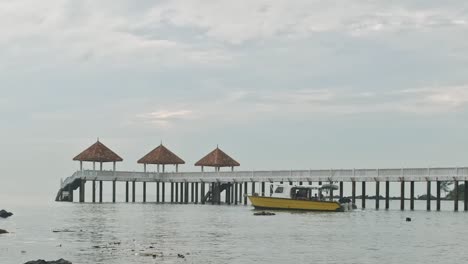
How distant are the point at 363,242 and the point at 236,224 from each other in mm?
14891

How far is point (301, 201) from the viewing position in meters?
70.6

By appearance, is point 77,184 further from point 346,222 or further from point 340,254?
point 340,254

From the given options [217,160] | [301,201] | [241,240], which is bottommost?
[241,240]

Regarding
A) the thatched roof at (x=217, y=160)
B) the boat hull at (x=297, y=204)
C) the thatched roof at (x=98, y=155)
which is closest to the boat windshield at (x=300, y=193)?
the boat hull at (x=297, y=204)

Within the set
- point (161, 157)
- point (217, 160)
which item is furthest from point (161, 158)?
point (217, 160)

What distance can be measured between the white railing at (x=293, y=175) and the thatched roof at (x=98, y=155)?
6.07 ft

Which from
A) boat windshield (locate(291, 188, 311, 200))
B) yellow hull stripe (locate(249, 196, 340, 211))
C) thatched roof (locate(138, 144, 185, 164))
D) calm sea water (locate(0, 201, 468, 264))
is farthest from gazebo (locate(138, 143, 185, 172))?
calm sea water (locate(0, 201, 468, 264))

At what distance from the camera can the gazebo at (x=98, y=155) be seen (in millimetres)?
95688

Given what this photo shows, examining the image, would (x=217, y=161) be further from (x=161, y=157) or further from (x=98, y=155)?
(x=98, y=155)

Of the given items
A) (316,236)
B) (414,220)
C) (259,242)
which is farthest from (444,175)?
(259,242)

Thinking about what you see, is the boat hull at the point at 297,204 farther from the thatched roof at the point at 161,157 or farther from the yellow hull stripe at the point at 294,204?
the thatched roof at the point at 161,157

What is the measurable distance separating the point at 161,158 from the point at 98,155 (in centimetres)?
884

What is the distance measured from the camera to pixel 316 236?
4647cm

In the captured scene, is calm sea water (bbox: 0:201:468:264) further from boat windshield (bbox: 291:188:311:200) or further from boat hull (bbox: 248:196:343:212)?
boat windshield (bbox: 291:188:311:200)
